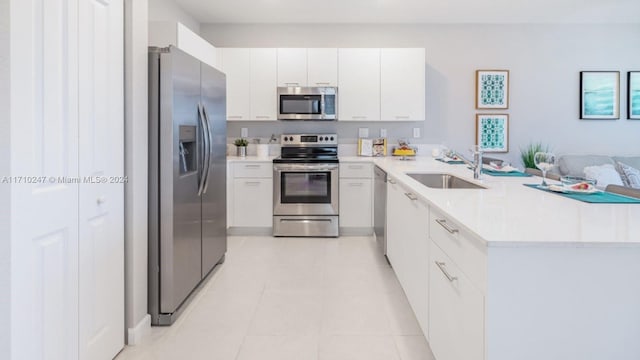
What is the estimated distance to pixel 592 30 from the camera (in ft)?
17.5

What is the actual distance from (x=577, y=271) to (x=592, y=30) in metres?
5.36

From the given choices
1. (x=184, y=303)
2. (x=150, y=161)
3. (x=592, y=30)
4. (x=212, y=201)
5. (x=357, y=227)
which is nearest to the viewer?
(x=150, y=161)

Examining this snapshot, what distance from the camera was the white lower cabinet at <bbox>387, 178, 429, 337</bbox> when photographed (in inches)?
81.3

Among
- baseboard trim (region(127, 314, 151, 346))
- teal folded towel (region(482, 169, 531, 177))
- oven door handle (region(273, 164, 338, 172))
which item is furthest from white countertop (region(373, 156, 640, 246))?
oven door handle (region(273, 164, 338, 172))

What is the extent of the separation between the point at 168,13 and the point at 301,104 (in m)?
1.72

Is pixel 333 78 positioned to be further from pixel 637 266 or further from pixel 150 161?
pixel 637 266

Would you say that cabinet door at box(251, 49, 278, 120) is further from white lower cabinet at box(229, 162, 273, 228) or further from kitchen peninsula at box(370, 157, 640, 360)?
kitchen peninsula at box(370, 157, 640, 360)

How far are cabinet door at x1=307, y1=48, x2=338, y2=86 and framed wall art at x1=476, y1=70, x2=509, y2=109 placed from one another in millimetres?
1864

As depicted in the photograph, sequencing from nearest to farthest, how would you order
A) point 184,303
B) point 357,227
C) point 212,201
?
point 184,303, point 212,201, point 357,227

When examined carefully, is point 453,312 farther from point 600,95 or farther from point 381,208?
point 600,95

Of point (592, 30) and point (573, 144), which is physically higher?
point (592, 30)

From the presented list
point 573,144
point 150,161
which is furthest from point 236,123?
point 573,144

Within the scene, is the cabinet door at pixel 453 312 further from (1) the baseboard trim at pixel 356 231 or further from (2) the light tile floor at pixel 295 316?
(1) the baseboard trim at pixel 356 231

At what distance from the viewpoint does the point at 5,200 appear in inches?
53.6
